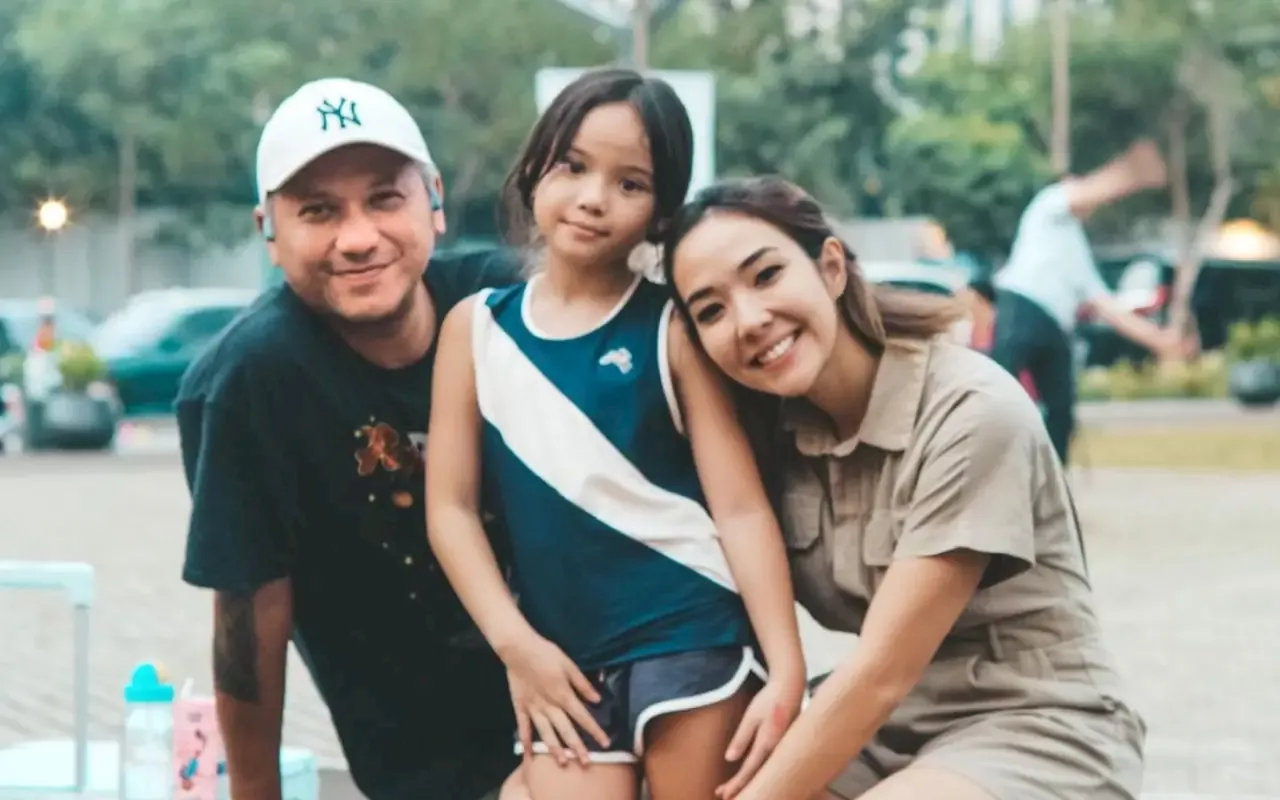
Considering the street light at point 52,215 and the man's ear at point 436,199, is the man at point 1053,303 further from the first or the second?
the street light at point 52,215

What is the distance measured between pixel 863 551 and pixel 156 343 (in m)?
17.6

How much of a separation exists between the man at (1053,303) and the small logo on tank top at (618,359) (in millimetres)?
5789

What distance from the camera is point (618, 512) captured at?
8.60 ft

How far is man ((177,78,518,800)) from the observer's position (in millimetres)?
2869

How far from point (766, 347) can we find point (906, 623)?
42 centimetres

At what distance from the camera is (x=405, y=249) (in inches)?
114

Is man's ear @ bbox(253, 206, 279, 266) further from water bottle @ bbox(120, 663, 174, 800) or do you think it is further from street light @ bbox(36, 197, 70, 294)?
street light @ bbox(36, 197, 70, 294)

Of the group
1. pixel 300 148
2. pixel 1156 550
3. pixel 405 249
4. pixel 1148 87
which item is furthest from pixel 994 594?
pixel 1148 87

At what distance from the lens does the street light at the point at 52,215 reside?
2623 centimetres

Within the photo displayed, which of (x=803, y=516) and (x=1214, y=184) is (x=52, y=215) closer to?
(x=1214, y=184)

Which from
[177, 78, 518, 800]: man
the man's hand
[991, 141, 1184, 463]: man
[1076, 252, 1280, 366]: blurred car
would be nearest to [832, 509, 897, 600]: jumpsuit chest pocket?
[177, 78, 518, 800]: man

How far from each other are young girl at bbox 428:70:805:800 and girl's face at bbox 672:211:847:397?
0.07 meters

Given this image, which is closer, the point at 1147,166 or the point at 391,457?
the point at 391,457

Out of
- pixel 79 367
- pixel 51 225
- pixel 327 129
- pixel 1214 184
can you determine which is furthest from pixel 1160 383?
pixel 327 129
